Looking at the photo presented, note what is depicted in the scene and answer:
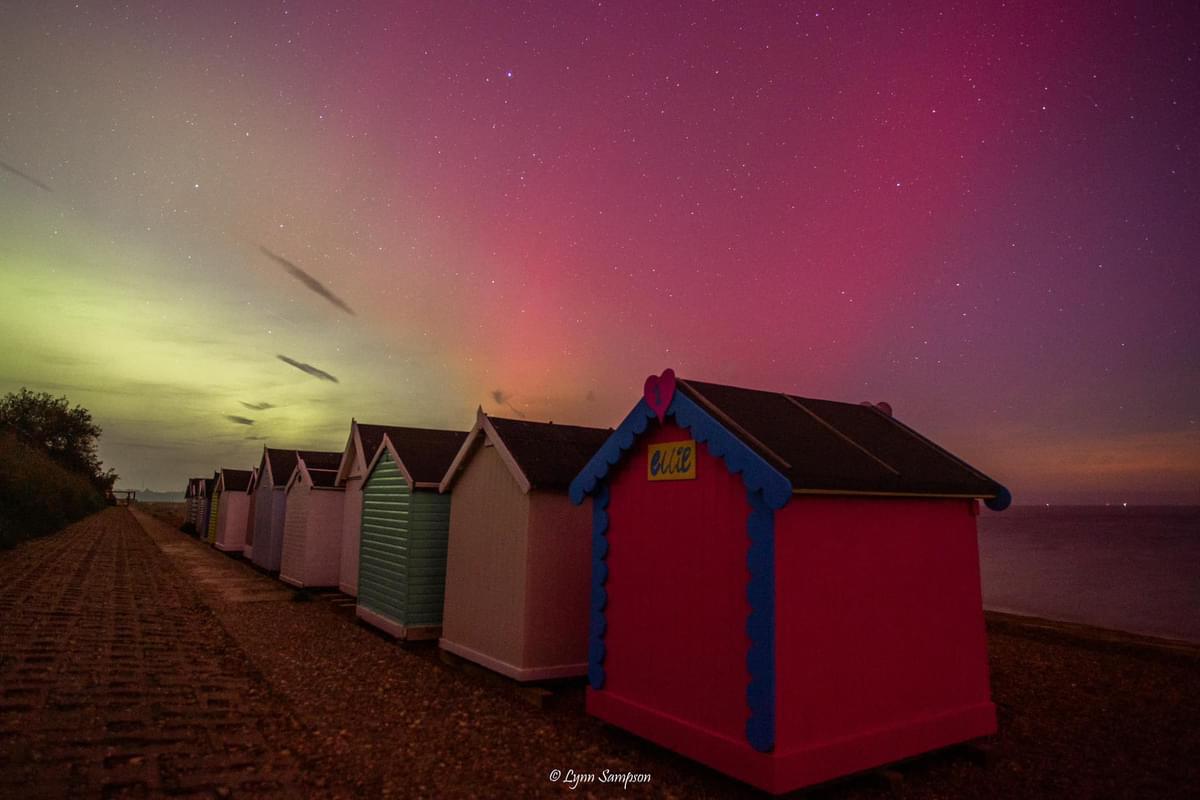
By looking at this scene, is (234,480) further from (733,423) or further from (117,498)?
(117,498)

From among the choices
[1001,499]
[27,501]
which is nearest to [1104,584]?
[1001,499]

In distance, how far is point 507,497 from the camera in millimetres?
10984

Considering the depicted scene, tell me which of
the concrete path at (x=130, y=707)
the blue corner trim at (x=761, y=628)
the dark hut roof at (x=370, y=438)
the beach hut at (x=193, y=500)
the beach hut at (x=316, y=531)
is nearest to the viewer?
the blue corner trim at (x=761, y=628)

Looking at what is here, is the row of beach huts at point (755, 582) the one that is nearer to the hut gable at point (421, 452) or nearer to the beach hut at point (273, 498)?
the hut gable at point (421, 452)

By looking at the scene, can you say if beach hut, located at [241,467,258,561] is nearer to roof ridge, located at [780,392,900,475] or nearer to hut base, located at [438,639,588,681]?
hut base, located at [438,639,588,681]

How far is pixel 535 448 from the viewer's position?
11.2m

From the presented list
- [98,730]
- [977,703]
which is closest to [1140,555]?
[977,703]

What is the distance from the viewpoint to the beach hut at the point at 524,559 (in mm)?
10211

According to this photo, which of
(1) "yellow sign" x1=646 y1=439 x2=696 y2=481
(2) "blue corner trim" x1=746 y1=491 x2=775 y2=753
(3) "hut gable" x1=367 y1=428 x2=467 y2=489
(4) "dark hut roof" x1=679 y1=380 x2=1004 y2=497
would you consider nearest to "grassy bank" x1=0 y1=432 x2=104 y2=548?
(3) "hut gable" x1=367 y1=428 x2=467 y2=489

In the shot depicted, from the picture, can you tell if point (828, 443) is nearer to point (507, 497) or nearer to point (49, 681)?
point (507, 497)

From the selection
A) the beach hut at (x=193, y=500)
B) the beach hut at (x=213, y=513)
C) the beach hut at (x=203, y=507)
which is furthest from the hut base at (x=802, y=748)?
the beach hut at (x=193, y=500)

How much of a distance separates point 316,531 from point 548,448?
12.9 m

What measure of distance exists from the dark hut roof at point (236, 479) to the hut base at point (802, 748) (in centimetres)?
3472

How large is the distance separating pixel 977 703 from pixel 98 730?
9896 mm
